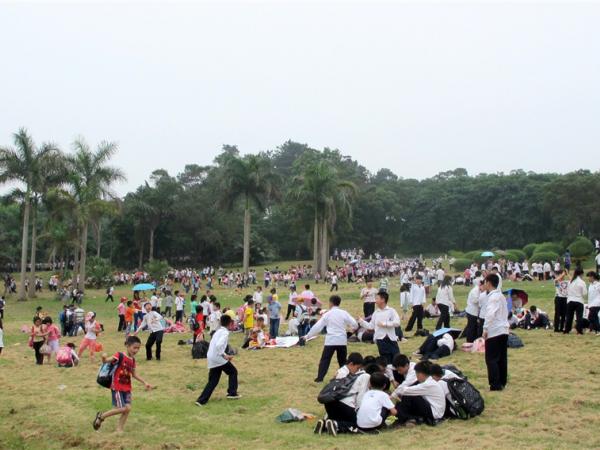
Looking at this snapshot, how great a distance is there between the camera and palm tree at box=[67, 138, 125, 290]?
36.5 metres

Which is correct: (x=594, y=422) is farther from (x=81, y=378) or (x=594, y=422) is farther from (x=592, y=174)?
(x=592, y=174)

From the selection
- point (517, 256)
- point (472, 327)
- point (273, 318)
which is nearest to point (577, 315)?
point (472, 327)

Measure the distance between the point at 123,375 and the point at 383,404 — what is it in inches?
136

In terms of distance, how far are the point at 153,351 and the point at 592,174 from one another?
48.6 meters

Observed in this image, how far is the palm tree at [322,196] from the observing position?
139 feet

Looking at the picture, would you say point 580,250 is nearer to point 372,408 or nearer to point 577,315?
point 577,315

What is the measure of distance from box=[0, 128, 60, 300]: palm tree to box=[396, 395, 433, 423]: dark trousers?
32216 millimetres

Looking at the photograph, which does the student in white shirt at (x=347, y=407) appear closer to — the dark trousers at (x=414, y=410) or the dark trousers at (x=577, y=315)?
the dark trousers at (x=414, y=410)

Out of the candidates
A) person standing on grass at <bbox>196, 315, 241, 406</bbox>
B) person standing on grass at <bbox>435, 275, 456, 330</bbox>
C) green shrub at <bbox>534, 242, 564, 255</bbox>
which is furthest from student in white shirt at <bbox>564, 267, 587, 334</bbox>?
green shrub at <bbox>534, 242, 564, 255</bbox>

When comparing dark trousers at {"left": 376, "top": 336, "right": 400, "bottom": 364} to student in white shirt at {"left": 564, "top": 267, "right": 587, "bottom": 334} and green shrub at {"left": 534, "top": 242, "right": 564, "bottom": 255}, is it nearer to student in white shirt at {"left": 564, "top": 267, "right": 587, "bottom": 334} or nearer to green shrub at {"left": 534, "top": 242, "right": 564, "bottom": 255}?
student in white shirt at {"left": 564, "top": 267, "right": 587, "bottom": 334}

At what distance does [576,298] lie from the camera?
14.8 m

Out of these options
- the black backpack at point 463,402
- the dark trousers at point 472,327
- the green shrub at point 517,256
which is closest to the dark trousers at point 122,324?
the dark trousers at point 472,327

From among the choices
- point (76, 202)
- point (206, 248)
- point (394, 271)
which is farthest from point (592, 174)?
point (76, 202)

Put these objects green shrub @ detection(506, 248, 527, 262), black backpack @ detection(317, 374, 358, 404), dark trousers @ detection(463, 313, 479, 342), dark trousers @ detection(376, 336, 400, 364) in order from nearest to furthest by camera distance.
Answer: black backpack @ detection(317, 374, 358, 404) < dark trousers @ detection(376, 336, 400, 364) < dark trousers @ detection(463, 313, 479, 342) < green shrub @ detection(506, 248, 527, 262)
